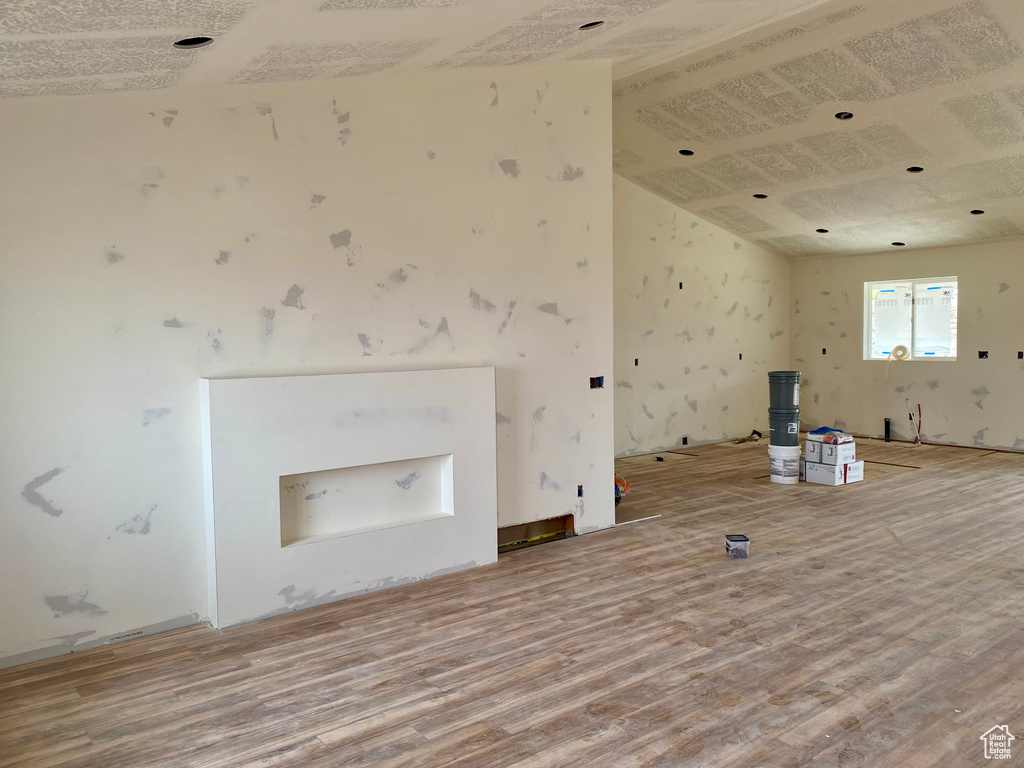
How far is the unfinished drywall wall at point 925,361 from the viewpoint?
868 centimetres

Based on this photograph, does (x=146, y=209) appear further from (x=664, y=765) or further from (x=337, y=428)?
(x=664, y=765)

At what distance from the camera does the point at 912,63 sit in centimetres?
532

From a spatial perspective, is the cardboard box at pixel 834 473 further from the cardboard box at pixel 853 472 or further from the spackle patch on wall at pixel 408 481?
the spackle patch on wall at pixel 408 481

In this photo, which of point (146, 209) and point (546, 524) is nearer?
point (146, 209)

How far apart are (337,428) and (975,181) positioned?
6392mm

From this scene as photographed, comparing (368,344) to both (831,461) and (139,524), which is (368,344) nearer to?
(139,524)

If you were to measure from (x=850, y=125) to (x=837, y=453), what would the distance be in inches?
112

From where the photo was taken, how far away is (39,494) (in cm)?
333

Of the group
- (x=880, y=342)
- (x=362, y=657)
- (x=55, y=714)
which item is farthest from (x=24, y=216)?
(x=880, y=342)

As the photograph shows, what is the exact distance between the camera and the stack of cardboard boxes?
696 centimetres

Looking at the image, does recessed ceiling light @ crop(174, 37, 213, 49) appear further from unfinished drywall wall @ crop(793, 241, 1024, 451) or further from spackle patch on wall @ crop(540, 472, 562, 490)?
unfinished drywall wall @ crop(793, 241, 1024, 451)

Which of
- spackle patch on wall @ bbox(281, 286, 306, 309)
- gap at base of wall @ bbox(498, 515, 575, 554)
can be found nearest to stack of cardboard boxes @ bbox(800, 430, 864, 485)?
gap at base of wall @ bbox(498, 515, 575, 554)

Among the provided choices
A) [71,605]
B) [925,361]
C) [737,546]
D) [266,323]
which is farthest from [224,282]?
[925,361]

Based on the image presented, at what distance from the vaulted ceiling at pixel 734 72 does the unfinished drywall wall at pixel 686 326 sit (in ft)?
1.15
